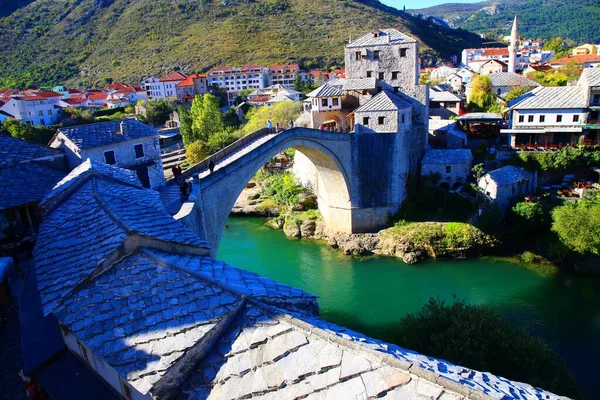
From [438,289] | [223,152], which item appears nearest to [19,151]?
[223,152]

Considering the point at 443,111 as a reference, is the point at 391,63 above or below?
above

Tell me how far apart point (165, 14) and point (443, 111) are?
7109cm

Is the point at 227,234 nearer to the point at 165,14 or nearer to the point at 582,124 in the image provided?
the point at 582,124

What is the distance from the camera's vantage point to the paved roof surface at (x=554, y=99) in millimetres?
25109

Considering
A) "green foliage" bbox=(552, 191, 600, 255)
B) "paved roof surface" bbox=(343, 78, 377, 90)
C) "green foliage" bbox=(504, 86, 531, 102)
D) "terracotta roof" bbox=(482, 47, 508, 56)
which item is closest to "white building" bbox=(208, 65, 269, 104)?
"green foliage" bbox=(504, 86, 531, 102)

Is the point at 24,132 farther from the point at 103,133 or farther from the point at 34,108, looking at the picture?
the point at 103,133

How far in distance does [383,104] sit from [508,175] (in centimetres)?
805

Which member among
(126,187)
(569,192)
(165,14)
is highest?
(165,14)

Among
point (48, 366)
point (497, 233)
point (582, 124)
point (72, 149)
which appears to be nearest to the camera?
point (48, 366)

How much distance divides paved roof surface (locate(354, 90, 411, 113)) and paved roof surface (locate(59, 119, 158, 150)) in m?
12.3

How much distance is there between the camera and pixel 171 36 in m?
80.7

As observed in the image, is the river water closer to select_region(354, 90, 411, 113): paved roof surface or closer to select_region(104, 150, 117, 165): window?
select_region(354, 90, 411, 113): paved roof surface

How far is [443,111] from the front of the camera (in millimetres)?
35188

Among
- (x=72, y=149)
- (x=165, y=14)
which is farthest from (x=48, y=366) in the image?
(x=165, y=14)
